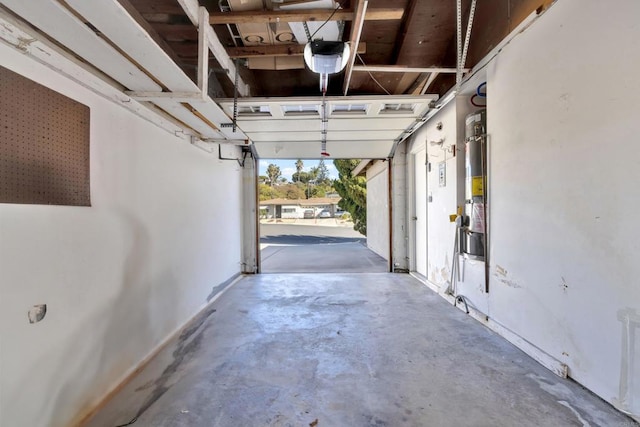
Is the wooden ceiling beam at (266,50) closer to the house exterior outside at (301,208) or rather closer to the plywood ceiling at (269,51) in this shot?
the plywood ceiling at (269,51)

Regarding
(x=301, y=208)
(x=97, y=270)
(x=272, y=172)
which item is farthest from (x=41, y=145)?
(x=272, y=172)

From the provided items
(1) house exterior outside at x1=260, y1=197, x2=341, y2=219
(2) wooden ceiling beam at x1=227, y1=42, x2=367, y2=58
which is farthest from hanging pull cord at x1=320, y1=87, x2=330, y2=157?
(1) house exterior outside at x1=260, y1=197, x2=341, y2=219

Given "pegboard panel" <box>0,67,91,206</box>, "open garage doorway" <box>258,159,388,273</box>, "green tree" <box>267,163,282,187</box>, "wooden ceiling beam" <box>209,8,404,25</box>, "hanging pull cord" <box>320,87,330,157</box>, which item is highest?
"green tree" <box>267,163,282,187</box>

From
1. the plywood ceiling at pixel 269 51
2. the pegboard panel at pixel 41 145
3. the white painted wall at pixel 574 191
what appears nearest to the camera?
the pegboard panel at pixel 41 145

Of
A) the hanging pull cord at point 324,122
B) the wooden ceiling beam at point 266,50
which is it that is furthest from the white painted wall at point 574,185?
the wooden ceiling beam at point 266,50

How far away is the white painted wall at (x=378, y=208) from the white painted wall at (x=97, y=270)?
5726mm

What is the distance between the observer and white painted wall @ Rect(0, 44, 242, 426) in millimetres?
1396

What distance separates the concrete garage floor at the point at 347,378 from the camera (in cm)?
179

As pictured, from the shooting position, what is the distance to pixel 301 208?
114 ft

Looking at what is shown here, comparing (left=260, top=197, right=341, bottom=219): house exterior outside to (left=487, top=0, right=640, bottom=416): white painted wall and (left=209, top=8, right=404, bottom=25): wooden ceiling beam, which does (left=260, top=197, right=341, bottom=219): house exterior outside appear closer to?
(left=487, top=0, right=640, bottom=416): white painted wall

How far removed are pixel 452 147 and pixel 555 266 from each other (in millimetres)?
2102

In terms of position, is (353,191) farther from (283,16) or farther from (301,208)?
(301,208)

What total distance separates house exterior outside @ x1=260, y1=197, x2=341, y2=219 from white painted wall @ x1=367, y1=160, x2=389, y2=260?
21831mm

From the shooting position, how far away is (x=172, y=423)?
5.72 feet
